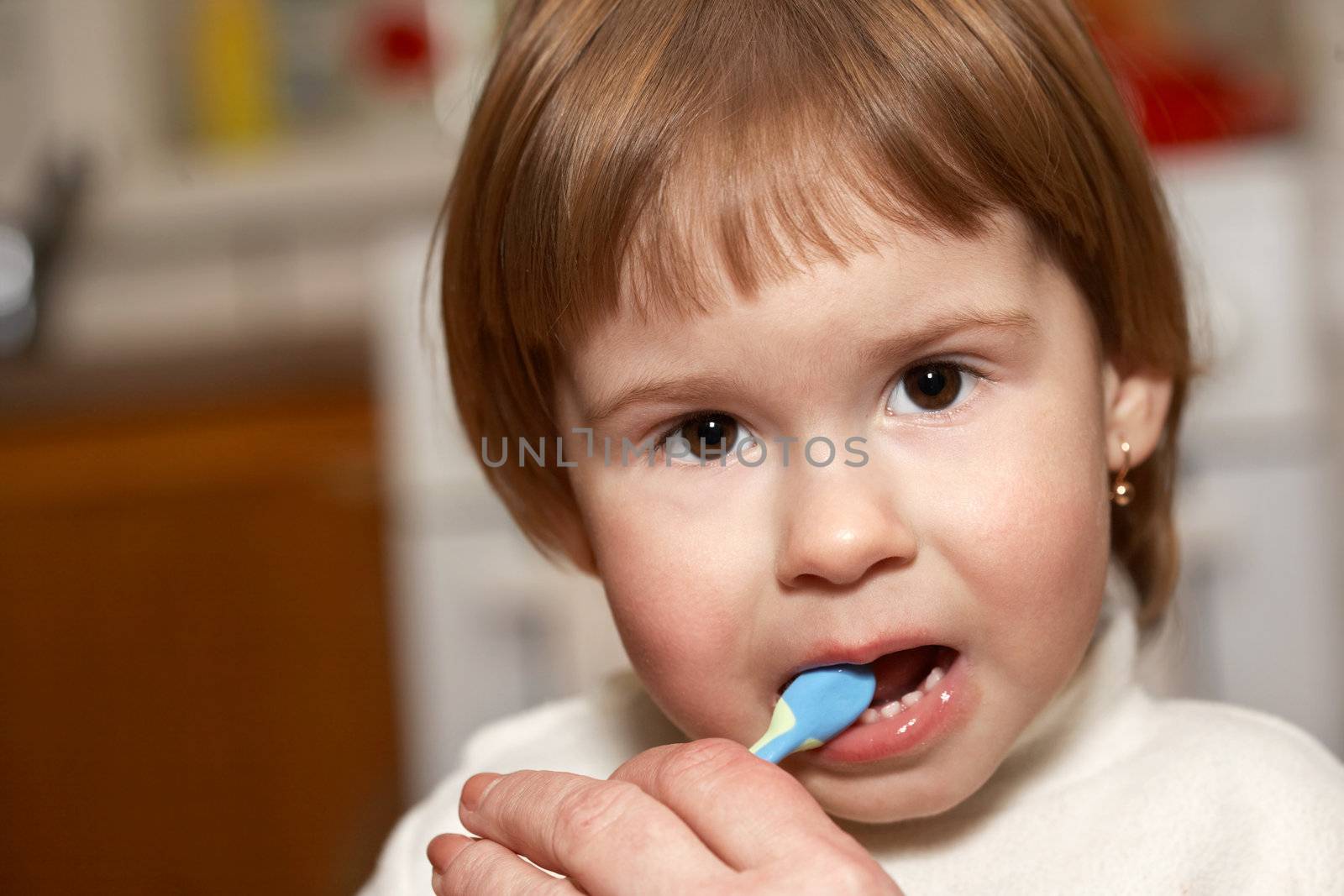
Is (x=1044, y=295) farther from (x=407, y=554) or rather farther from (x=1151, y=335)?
(x=407, y=554)

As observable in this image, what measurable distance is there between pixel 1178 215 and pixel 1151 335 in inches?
23.8

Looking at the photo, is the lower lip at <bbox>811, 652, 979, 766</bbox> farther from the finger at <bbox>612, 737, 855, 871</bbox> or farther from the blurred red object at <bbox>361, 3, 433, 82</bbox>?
the blurred red object at <bbox>361, 3, 433, 82</bbox>

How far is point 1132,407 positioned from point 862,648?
8.2 inches

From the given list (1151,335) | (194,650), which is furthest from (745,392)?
(194,650)

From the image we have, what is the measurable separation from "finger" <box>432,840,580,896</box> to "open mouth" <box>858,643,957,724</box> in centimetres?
14

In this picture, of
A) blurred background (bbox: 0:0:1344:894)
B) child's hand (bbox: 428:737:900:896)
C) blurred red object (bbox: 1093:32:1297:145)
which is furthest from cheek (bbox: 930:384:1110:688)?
blurred red object (bbox: 1093:32:1297:145)

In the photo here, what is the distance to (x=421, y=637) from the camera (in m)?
1.41

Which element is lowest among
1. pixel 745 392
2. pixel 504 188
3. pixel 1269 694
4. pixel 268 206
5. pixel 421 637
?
pixel 1269 694

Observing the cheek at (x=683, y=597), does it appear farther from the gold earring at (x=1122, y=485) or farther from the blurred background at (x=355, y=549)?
the blurred background at (x=355, y=549)

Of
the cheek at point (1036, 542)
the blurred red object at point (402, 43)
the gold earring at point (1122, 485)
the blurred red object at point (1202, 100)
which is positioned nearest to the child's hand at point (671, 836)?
the cheek at point (1036, 542)

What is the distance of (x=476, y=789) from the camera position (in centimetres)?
50

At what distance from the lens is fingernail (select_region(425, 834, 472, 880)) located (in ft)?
1.63

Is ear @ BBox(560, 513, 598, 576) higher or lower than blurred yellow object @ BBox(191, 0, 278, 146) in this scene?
lower

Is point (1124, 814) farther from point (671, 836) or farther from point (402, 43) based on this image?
point (402, 43)
